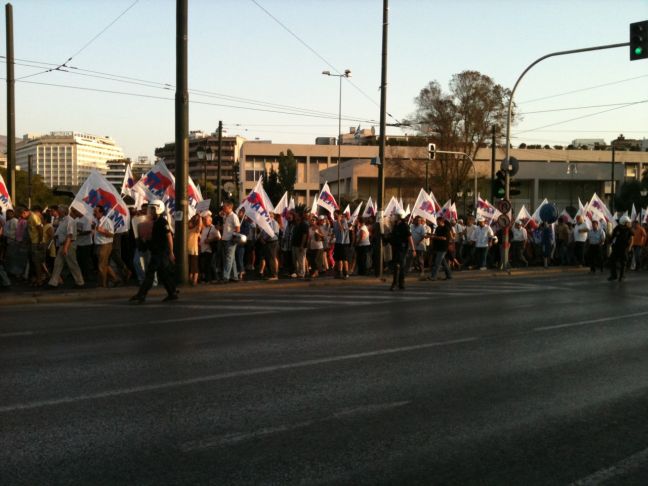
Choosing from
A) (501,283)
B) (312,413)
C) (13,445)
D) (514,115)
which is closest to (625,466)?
(312,413)

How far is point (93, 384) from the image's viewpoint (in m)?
6.85

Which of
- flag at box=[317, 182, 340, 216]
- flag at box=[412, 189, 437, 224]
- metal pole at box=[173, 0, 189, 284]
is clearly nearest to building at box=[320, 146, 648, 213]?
flag at box=[412, 189, 437, 224]

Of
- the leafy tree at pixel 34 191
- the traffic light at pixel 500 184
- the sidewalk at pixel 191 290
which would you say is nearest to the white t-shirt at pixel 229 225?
the sidewalk at pixel 191 290

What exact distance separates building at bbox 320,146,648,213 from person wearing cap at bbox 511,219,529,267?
34020mm

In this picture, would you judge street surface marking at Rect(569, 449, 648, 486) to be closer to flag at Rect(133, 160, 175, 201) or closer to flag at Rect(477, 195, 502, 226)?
flag at Rect(133, 160, 175, 201)

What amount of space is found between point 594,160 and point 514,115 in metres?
42.7

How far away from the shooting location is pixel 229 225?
17375 mm

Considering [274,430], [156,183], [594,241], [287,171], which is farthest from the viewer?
[287,171]

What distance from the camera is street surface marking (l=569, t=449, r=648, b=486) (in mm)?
4496

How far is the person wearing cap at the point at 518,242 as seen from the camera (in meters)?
27.3

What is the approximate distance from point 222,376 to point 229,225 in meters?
10.3

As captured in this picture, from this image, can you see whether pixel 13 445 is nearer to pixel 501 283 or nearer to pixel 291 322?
pixel 291 322

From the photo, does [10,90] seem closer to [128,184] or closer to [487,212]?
[128,184]

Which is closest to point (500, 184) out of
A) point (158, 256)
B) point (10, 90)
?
point (158, 256)
